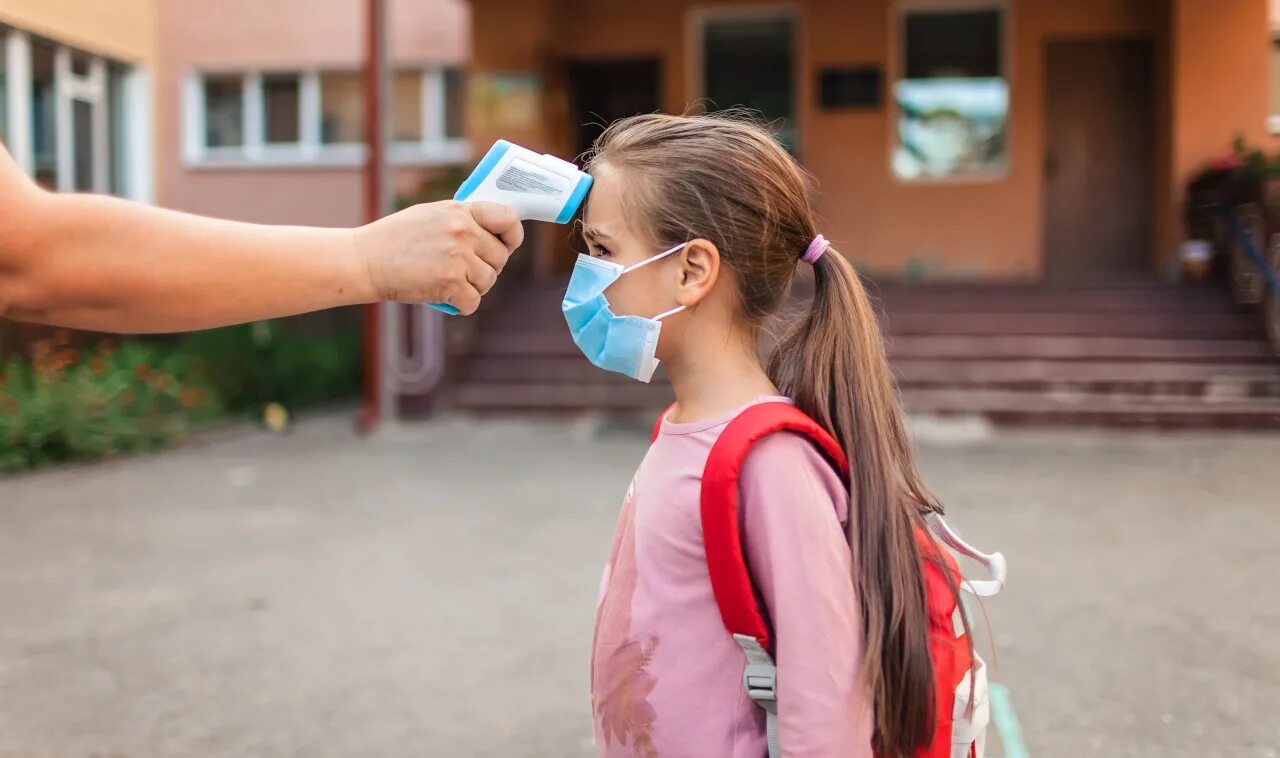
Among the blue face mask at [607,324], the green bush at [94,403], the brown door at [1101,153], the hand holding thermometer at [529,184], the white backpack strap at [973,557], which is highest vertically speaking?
the brown door at [1101,153]

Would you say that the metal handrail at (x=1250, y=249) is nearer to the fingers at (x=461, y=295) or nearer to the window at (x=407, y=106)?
the fingers at (x=461, y=295)

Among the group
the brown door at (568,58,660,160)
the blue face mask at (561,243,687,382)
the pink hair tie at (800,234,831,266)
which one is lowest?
the blue face mask at (561,243,687,382)

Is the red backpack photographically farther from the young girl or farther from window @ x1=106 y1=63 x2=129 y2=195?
window @ x1=106 y1=63 x2=129 y2=195

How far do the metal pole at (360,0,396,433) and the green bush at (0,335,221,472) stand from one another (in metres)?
1.59

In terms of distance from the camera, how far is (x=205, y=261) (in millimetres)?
1606

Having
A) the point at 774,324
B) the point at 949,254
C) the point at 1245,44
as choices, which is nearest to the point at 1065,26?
the point at 1245,44

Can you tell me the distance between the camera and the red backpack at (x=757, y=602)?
151 cm

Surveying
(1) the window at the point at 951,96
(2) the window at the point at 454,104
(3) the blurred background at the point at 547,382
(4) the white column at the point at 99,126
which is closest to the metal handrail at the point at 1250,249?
(3) the blurred background at the point at 547,382

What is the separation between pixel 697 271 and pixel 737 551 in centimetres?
47

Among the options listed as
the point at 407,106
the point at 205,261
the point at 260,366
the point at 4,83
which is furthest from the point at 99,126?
the point at 205,261

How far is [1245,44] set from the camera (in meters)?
11.0

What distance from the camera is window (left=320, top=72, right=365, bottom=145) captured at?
51.9ft

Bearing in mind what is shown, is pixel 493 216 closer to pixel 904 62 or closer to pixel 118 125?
pixel 904 62

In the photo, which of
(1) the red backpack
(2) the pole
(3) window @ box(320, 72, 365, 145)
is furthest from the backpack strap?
(3) window @ box(320, 72, 365, 145)
